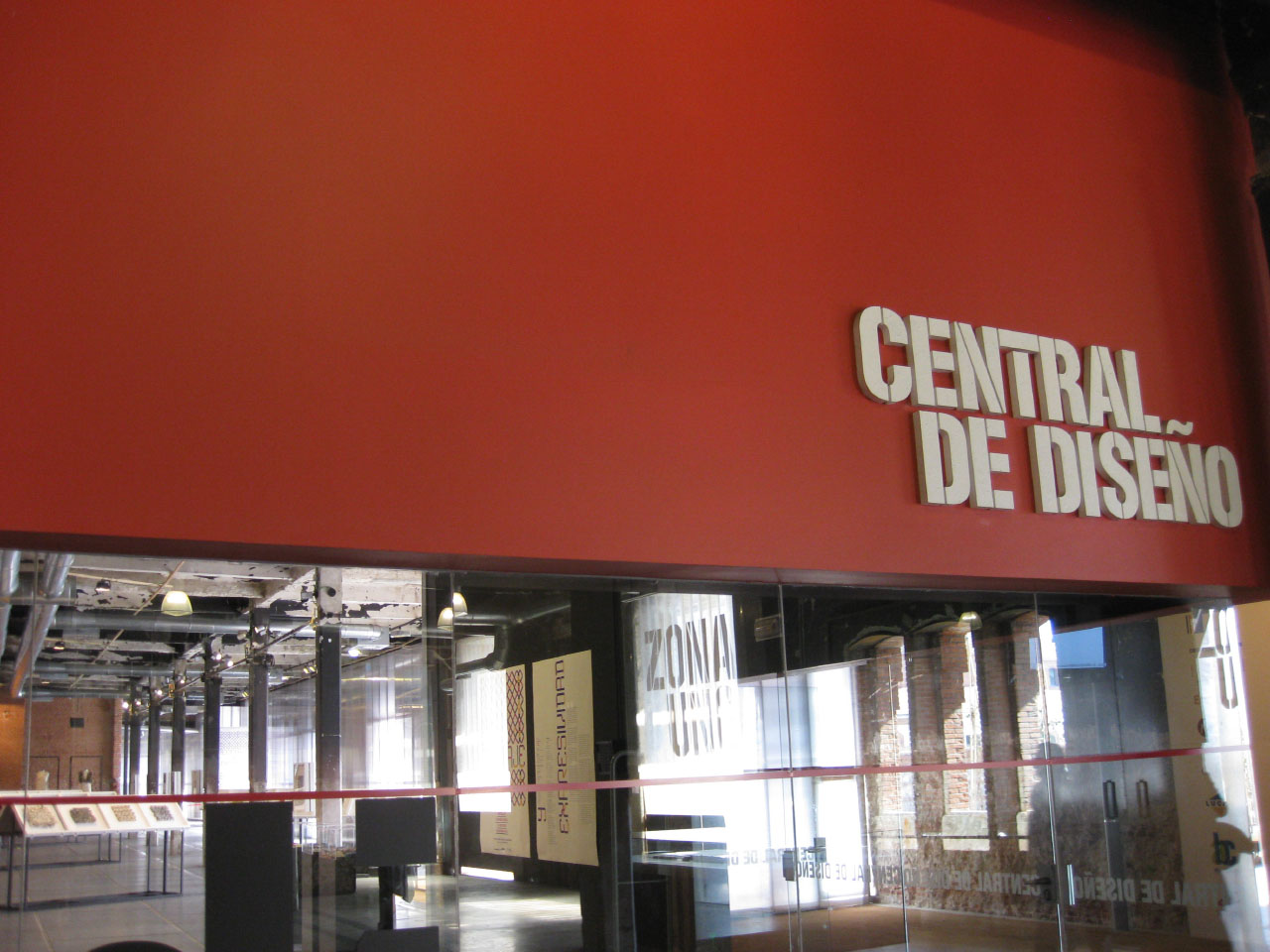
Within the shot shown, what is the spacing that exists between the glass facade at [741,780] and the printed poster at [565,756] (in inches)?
0.4

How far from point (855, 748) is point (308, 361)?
3005 millimetres

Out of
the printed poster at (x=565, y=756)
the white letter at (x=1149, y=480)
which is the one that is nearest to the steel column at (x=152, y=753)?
the printed poster at (x=565, y=756)

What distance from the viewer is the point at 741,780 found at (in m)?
5.02

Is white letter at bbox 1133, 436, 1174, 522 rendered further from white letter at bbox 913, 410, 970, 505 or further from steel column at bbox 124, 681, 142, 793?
steel column at bbox 124, 681, 142, 793

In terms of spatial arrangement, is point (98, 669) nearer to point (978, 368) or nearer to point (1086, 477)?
point (978, 368)

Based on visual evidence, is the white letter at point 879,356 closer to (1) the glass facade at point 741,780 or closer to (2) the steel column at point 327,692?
(1) the glass facade at point 741,780

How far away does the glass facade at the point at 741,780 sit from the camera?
407 cm

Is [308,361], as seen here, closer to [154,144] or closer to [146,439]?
[146,439]

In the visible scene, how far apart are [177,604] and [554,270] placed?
177 cm

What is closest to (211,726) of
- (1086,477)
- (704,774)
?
(704,774)

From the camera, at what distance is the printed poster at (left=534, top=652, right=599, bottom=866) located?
4.55 metres

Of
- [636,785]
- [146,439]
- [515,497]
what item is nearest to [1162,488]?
[636,785]

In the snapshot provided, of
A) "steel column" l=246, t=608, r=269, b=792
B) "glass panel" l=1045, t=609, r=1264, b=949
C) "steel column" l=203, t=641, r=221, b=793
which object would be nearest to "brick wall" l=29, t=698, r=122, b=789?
"steel column" l=203, t=641, r=221, b=793

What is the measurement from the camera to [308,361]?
3.96 metres
